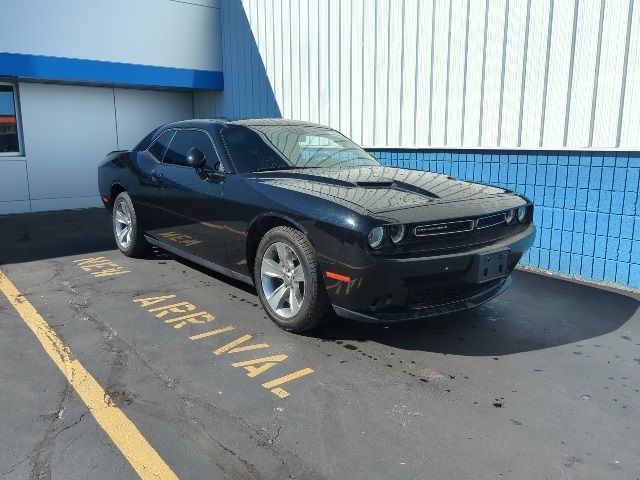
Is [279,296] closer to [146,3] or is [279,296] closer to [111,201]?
[111,201]

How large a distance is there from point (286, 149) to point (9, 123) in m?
7.21

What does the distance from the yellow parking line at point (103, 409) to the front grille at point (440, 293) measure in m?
1.72

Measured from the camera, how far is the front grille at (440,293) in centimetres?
329


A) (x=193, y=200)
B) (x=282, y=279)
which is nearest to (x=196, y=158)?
(x=193, y=200)

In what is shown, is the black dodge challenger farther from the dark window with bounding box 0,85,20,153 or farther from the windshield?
the dark window with bounding box 0,85,20,153

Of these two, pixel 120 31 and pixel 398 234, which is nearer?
pixel 398 234

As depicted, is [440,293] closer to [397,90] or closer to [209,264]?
[209,264]

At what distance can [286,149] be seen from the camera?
4613mm

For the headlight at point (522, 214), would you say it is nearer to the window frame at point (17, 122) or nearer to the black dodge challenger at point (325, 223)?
the black dodge challenger at point (325, 223)

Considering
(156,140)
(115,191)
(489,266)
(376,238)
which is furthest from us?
(115,191)

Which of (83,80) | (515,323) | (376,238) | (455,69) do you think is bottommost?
(515,323)

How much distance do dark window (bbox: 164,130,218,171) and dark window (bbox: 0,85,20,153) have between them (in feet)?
18.9

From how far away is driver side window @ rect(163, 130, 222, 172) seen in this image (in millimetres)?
4586

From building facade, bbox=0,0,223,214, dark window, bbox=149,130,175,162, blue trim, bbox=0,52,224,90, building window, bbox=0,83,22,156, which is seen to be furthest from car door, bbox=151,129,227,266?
building window, bbox=0,83,22,156
